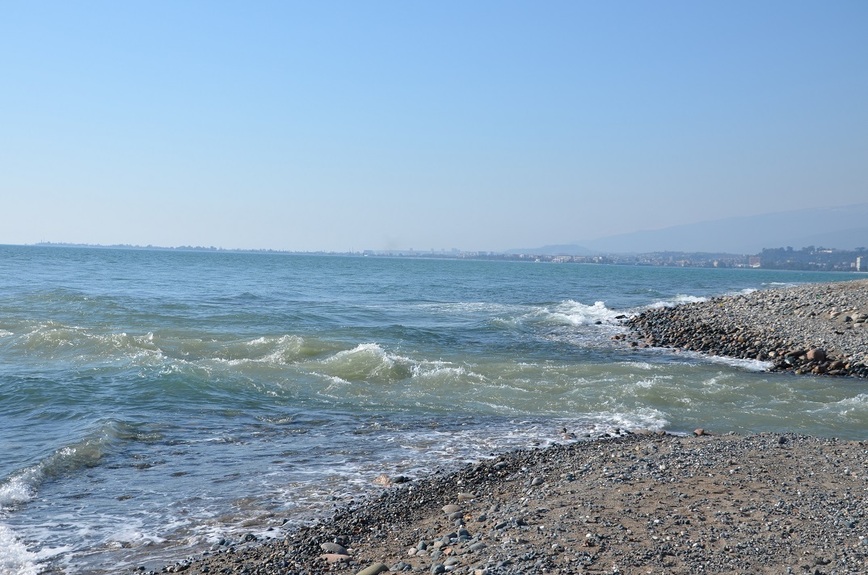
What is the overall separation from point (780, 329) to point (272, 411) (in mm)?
17523

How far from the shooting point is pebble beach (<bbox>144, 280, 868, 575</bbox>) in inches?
223

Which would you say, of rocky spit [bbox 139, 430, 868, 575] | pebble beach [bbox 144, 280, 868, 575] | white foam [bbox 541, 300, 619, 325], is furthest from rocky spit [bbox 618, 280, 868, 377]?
rocky spit [bbox 139, 430, 868, 575]

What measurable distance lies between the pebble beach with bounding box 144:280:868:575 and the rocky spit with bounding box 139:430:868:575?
0.06ft

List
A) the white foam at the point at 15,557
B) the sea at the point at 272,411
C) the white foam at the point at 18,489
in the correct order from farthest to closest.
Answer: the white foam at the point at 18,489 → the sea at the point at 272,411 → the white foam at the point at 15,557

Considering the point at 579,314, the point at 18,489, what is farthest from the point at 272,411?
the point at 579,314

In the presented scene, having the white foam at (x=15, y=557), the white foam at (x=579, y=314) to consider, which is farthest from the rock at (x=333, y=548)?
the white foam at (x=579, y=314)

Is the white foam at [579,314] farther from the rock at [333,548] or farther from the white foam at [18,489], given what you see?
the rock at [333,548]

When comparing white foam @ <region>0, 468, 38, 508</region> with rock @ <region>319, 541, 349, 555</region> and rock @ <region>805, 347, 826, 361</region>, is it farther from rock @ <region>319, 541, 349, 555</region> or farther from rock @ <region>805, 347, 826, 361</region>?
rock @ <region>805, 347, 826, 361</region>

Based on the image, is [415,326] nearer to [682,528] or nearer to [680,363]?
[680,363]

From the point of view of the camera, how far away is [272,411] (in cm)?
1287

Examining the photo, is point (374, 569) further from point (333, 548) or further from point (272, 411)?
point (272, 411)

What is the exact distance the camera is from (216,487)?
8609 millimetres

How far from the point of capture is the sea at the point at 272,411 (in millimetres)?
7691

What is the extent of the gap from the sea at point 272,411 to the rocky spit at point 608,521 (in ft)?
2.42
